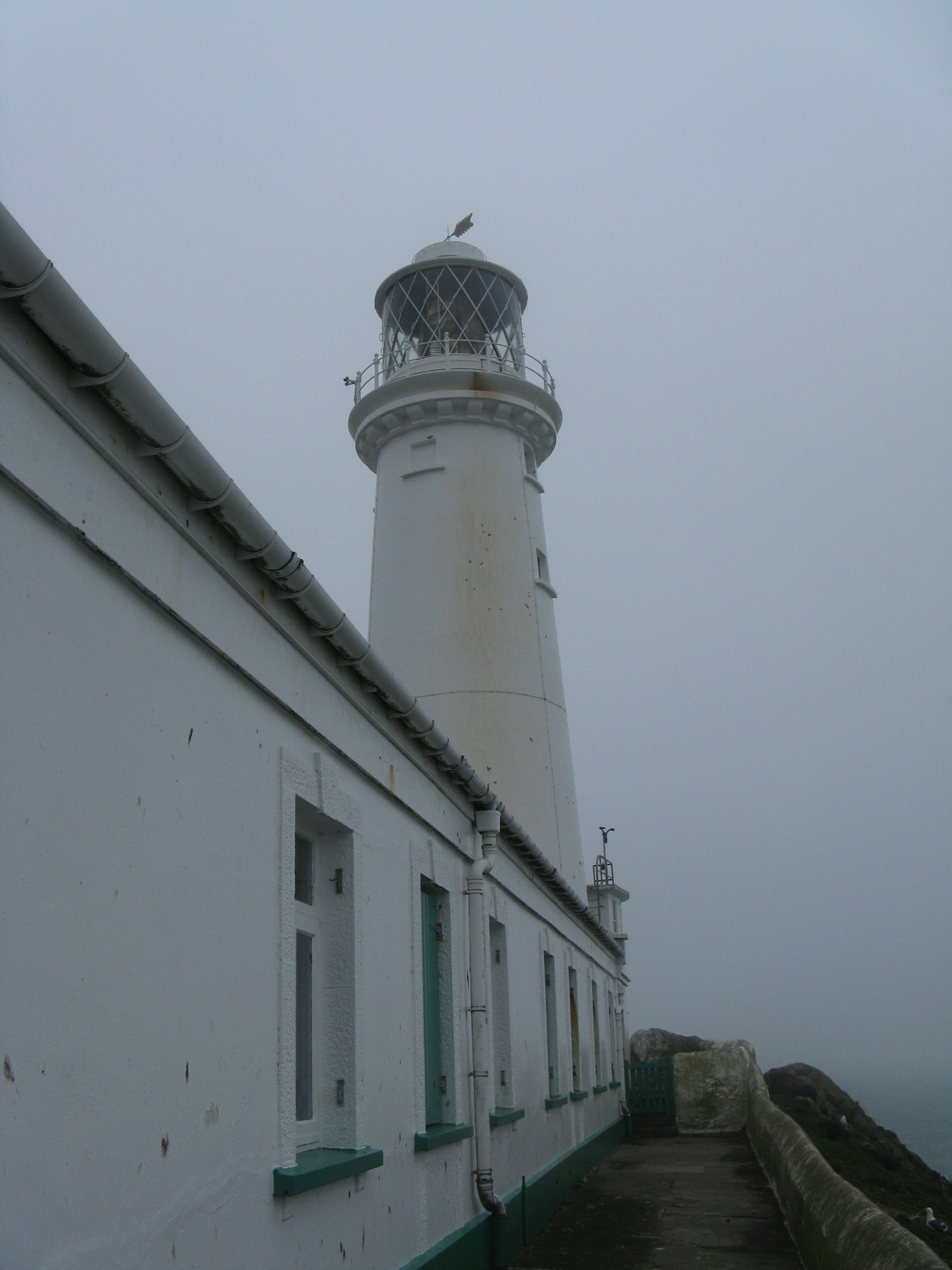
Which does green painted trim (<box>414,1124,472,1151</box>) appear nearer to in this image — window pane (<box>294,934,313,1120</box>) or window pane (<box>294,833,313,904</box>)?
window pane (<box>294,934,313,1120</box>)

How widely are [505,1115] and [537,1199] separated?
1.66 meters

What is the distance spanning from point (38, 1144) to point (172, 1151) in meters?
0.90

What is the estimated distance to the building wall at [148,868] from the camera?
3328mm

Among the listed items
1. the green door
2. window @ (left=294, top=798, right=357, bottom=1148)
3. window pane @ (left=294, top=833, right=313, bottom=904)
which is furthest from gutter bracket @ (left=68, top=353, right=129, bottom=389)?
the green door

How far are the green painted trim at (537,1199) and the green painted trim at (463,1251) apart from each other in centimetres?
17

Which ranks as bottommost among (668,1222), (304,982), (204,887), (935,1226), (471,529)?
→ (935,1226)

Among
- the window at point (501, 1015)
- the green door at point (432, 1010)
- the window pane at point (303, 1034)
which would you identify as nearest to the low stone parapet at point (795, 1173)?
the window at point (501, 1015)

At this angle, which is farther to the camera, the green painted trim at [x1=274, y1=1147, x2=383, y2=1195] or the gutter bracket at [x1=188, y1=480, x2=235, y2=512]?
the green painted trim at [x1=274, y1=1147, x2=383, y2=1195]

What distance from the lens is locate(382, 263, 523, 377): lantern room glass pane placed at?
16422 millimetres

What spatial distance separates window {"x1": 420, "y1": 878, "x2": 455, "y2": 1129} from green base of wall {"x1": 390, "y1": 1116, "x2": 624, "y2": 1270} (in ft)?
2.54

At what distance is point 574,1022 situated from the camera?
15008mm

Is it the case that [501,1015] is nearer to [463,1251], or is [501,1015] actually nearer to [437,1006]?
[437,1006]

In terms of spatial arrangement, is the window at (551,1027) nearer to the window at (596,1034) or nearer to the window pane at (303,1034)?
the window at (596,1034)

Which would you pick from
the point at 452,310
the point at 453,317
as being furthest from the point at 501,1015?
the point at 452,310
